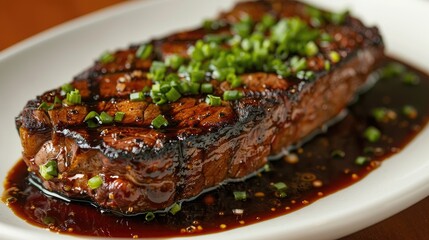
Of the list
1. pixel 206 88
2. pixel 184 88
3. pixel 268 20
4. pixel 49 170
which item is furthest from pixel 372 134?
pixel 49 170

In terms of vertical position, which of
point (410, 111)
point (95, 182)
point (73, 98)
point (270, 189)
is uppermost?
point (73, 98)

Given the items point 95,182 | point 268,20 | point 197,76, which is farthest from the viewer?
point 268,20

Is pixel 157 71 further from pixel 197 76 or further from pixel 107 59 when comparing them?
pixel 107 59

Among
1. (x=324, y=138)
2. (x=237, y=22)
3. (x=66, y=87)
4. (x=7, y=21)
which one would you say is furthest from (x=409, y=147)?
(x=7, y=21)

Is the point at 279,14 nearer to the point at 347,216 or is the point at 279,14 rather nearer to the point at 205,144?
the point at 205,144

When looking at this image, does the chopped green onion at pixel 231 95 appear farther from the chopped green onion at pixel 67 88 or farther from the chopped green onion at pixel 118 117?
the chopped green onion at pixel 67 88

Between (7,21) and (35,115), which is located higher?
(35,115)
